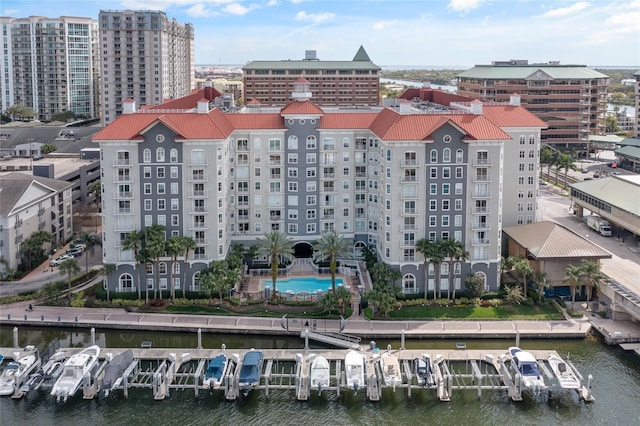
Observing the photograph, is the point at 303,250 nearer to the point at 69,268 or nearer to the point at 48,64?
the point at 69,268

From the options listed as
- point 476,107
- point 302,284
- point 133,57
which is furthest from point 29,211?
point 133,57

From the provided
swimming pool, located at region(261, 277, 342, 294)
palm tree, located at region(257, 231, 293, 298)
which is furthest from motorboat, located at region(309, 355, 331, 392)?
swimming pool, located at region(261, 277, 342, 294)

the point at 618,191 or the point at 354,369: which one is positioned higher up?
the point at 618,191

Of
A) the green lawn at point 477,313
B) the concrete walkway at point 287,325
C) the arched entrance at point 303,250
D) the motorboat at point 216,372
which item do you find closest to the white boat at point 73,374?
the motorboat at point 216,372

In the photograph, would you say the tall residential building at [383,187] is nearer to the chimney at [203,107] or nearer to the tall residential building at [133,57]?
the chimney at [203,107]

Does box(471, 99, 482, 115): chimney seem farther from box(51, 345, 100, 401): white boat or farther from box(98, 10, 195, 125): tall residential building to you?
box(98, 10, 195, 125): tall residential building

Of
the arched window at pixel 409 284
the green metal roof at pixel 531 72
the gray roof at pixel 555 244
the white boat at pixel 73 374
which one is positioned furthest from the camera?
the green metal roof at pixel 531 72
